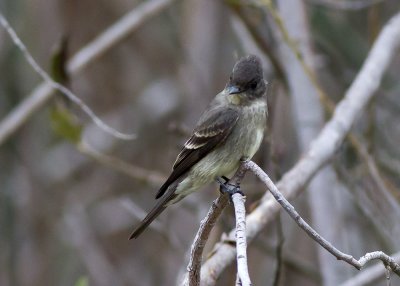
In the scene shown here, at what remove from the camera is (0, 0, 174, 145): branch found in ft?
19.0

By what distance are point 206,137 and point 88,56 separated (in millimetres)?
2137

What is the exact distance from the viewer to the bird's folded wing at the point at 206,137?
13.1 feet

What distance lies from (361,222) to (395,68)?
1548mm

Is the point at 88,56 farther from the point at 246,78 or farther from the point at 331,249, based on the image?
the point at 331,249

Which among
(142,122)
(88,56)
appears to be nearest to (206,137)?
(88,56)

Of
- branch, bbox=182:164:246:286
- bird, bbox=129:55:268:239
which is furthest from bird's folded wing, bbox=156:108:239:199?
branch, bbox=182:164:246:286

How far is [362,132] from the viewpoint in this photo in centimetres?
621

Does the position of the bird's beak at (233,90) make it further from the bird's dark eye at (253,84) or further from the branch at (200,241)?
the branch at (200,241)

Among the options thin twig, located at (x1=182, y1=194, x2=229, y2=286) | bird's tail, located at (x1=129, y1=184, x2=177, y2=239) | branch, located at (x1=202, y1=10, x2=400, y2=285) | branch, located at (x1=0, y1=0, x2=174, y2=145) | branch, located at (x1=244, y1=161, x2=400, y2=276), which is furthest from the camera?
branch, located at (x1=0, y1=0, x2=174, y2=145)

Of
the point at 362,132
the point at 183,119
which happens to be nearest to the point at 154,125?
the point at 183,119

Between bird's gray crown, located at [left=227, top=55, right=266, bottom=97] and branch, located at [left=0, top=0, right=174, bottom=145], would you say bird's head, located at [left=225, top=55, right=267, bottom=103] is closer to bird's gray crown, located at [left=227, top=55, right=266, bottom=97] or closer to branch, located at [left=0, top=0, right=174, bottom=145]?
bird's gray crown, located at [left=227, top=55, right=266, bottom=97]

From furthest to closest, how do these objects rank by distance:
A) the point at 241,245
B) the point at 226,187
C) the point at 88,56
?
the point at 88,56, the point at 226,187, the point at 241,245

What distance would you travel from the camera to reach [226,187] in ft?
11.7

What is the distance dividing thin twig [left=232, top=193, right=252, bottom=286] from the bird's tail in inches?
33.6
